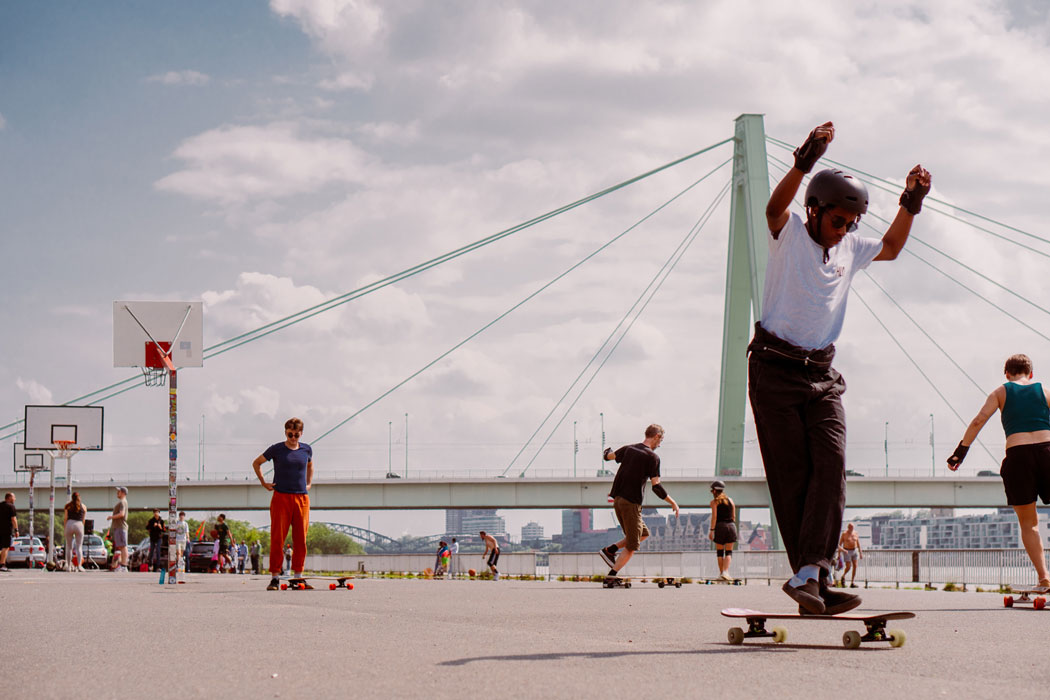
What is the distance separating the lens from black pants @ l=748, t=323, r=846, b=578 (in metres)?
5.25

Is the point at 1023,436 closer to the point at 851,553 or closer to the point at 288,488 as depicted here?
the point at 288,488

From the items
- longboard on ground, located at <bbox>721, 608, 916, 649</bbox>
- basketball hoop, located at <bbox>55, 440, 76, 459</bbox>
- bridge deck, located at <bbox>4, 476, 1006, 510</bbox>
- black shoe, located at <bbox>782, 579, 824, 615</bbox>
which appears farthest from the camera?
bridge deck, located at <bbox>4, 476, 1006, 510</bbox>

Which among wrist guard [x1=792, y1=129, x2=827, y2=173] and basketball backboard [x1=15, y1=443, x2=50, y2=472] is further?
basketball backboard [x1=15, y1=443, x2=50, y2=472]

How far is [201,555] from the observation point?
40.0 metres

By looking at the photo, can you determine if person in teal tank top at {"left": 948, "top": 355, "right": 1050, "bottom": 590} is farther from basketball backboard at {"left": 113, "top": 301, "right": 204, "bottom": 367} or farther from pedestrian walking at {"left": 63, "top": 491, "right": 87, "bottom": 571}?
pedestrian walking at {"left": 63, "top": 491, "right": 87, "bottom": 571}

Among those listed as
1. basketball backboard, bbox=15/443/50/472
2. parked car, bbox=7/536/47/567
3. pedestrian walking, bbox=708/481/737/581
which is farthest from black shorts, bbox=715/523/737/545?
basketball backboard, bbox=15/443/50/472

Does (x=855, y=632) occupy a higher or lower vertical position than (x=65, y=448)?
lower

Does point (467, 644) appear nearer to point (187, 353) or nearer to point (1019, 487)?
point (1019, 487)

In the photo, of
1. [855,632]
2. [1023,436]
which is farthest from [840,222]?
[1023,436]

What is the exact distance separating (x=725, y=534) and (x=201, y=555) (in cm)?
2622

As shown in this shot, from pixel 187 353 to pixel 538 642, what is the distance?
14.9 meters

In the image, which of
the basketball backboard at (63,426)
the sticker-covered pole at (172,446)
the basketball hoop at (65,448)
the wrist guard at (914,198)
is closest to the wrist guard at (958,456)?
the wrist guard at (914,198)

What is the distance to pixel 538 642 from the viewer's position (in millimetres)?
5434

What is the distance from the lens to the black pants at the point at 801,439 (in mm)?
5254
